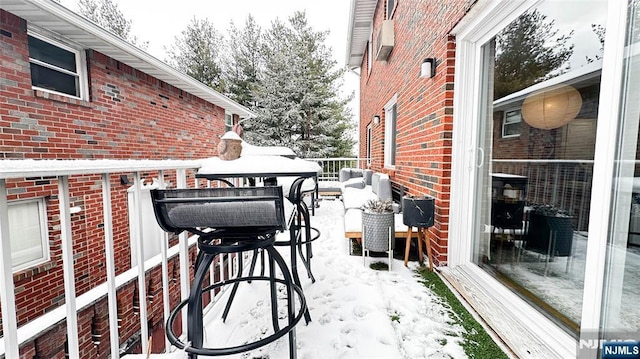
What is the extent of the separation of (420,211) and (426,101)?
1151 mm

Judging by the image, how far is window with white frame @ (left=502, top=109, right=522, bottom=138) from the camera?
6.59 ft

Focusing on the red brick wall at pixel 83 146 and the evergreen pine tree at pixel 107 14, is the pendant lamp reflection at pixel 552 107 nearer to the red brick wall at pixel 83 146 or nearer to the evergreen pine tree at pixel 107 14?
the red brick wall at pixel 83 146

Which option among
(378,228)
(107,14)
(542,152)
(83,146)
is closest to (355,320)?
(378,228)

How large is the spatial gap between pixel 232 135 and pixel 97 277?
4.60m

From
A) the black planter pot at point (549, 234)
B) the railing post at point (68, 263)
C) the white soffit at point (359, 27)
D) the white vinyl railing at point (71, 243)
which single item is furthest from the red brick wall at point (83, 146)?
the white soffit at point (359, 27)

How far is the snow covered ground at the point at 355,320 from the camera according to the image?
57.3 inches

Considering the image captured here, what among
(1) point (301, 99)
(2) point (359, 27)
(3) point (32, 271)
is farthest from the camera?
(1) point (301, 99)

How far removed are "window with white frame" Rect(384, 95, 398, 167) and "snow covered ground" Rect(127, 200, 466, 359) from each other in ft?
9.99

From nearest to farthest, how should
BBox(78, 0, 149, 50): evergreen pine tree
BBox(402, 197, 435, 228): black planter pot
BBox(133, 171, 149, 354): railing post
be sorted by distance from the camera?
BBox(133, 171, 149, 354): railing post
BBox(402, 197, 435, 228): black planter pot
BBox(78, 0, 149, 50): evergreen pine tree

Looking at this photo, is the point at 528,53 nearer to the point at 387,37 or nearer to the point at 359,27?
the point at 387,37

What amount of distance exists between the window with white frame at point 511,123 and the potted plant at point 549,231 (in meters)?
0.54

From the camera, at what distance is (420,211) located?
7.65ft

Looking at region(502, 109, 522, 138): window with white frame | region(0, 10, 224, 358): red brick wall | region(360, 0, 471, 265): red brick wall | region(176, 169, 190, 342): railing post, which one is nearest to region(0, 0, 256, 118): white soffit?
region(0, 10, 224, 358): red brick wall

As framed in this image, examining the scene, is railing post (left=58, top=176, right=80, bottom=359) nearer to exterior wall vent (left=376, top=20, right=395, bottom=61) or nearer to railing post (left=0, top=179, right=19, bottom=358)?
railing post (left=0, top=179, right=19, bottom=358)
